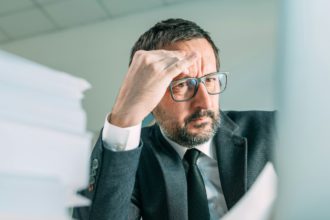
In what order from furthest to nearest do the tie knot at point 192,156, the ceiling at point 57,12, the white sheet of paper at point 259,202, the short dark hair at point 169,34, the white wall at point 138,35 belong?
1. the ceiling at point 57,12
2. the white wall at point 138,35
3. the short dark hair at point 169,34
4. the tie knot at point 192,156
5. the white sheet of paper at point 259,202

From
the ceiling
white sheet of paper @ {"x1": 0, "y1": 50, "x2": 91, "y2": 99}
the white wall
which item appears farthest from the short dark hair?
the ceiling

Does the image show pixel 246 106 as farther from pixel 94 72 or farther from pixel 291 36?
pixel 291 36

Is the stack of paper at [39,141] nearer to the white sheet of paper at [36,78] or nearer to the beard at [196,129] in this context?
the white sheet of paper at [36,78]

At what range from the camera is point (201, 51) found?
1.18m

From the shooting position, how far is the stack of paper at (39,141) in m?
0.25

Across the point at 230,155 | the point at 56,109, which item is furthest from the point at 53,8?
the point at 56,109

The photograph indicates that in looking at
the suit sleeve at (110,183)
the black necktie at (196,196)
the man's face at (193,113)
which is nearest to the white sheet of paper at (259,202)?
the suit sleeve at (110,183)

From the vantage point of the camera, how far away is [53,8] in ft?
10.1

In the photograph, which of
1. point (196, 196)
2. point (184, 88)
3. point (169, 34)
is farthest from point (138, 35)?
point (196, 196)

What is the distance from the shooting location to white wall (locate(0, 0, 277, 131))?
256cm

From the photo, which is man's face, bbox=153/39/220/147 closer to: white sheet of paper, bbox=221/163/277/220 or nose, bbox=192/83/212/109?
nose, bbox=192/83/212/109

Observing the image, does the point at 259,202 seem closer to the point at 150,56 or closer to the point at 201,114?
the point at 150,56

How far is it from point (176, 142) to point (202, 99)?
131mm

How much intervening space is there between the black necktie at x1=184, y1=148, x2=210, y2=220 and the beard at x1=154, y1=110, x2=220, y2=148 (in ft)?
0.22
